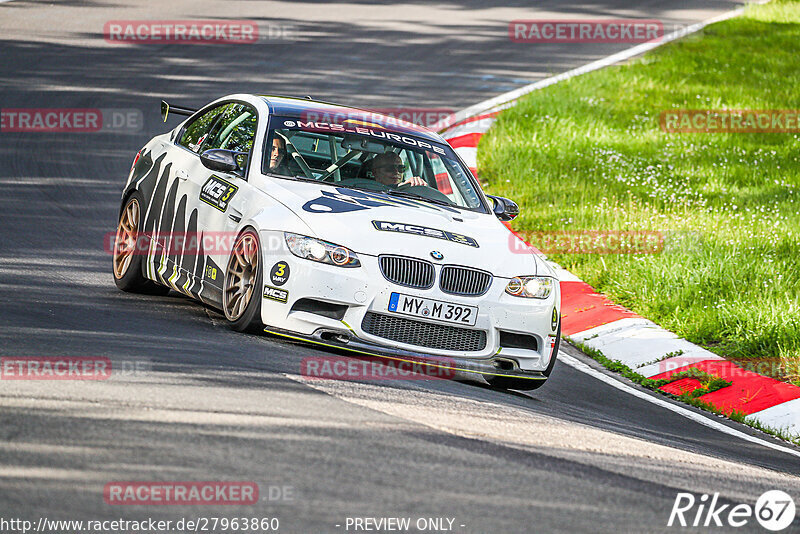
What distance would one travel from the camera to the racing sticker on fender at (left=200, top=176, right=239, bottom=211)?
804 centimetres

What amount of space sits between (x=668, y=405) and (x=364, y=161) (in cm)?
281

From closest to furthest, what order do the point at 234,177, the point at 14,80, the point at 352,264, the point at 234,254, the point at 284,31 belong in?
the point at 352,264 < the point at 234,254 < the point at 234,177 < the point at 14,80 < the point at 284,31

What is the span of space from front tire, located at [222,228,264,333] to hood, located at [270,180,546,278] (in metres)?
0.36

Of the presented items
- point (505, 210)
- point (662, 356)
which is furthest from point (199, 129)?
point (662, 356)

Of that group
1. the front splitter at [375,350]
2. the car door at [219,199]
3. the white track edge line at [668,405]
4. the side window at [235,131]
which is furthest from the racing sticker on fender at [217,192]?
the white track edge line at [668,405]

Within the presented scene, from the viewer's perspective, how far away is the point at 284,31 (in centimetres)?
2155

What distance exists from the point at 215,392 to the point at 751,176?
32.3 feet

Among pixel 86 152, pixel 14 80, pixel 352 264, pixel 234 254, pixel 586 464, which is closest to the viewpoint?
pixel 586 464

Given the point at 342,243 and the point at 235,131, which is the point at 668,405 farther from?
the point at 235,131

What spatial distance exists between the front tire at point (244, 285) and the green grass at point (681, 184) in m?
4.15

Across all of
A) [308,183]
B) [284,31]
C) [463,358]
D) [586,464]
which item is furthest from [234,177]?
[284,31]

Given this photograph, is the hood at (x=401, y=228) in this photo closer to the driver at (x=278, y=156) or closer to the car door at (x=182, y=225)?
the driver at (x=278, y=156)

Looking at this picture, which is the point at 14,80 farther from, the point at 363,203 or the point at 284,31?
the point at 363,203

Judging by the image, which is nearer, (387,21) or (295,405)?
(295,405)
